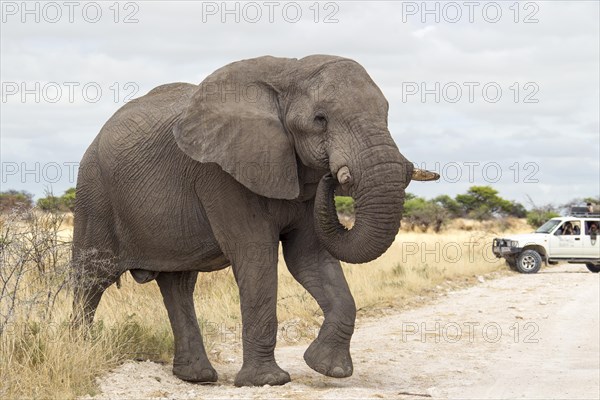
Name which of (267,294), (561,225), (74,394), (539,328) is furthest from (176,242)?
(561,225)

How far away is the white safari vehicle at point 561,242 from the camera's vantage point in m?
27.4

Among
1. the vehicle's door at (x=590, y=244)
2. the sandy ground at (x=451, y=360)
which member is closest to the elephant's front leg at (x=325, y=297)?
the sandy ground at (x=451, y=360)

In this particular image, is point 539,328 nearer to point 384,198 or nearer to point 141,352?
point 141,352

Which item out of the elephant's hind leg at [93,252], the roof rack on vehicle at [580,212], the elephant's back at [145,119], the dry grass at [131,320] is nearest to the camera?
Answer: the dry grass at [131,320]

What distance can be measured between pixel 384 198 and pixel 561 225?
2092 cm

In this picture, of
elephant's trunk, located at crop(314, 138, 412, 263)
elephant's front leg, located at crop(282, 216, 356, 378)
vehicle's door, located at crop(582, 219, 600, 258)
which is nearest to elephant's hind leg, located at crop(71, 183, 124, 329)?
elephant's front leg, located at crop(282, 216, 356, 378)

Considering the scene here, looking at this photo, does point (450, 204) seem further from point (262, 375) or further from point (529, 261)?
point (262, 375)

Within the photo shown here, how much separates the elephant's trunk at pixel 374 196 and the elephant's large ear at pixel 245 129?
1.50ft

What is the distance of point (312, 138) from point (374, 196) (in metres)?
0.87

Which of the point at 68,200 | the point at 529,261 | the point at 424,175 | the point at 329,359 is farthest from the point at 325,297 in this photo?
the point at 68,200

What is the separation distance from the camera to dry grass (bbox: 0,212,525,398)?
28.6 ft

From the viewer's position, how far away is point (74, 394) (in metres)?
8.56

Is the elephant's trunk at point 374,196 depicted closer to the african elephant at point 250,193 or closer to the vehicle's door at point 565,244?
the african elephant at point 250,193

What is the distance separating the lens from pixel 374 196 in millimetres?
8281
